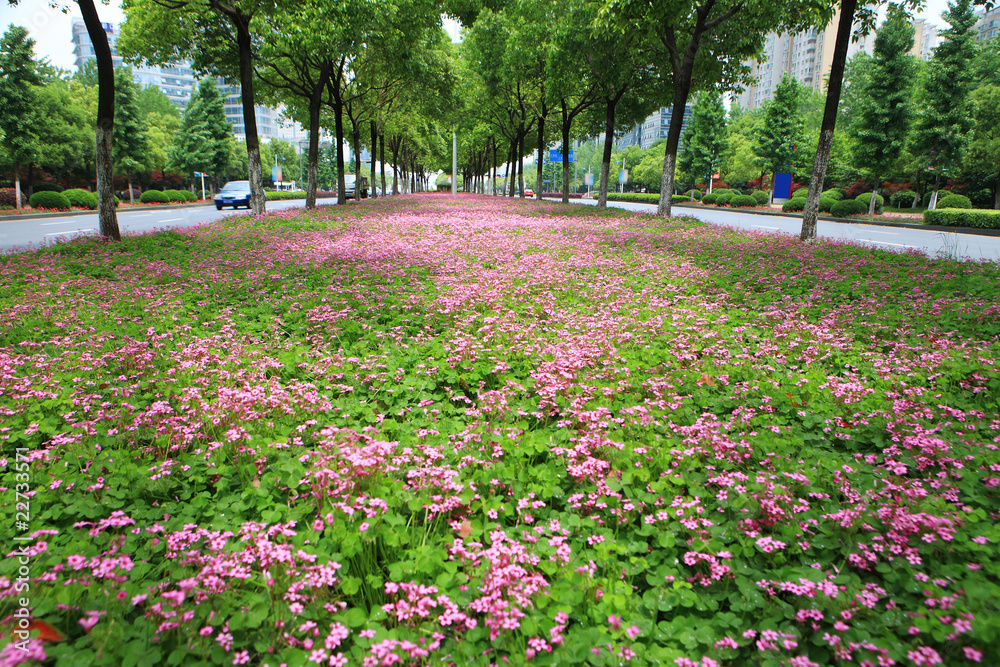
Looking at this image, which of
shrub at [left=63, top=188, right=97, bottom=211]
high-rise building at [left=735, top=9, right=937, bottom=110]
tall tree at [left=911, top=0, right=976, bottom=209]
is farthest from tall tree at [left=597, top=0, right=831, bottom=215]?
high-rise building at [left=735, top=9, right=937, bottom=110]

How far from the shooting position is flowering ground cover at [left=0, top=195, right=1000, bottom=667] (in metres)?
2.16

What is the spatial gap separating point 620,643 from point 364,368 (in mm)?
3258

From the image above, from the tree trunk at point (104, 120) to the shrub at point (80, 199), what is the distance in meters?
27.6

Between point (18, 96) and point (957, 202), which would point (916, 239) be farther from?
point (18, 96)

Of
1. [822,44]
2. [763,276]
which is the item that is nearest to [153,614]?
[763,276]

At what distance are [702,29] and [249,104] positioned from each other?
52.0ft

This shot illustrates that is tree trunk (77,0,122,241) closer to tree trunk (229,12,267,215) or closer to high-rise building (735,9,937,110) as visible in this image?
tree trunk (229,12,267,215)

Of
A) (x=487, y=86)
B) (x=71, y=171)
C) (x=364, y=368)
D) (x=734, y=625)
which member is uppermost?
(x=487, y=86)

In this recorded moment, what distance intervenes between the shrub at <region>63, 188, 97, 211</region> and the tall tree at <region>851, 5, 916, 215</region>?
5038 cm

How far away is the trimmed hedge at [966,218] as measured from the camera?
23828 millimetres

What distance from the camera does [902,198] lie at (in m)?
43.6

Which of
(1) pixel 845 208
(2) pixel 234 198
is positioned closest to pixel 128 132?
(2) pixel 234 198

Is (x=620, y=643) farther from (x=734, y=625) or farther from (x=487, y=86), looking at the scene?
(x=487, y=86)

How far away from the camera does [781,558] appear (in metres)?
2.59
